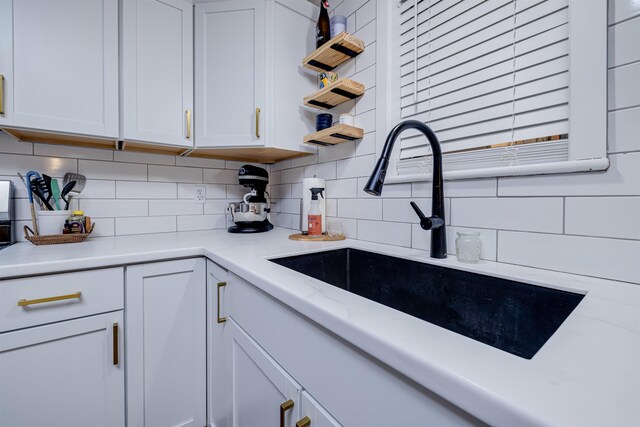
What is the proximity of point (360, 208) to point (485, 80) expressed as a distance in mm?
672

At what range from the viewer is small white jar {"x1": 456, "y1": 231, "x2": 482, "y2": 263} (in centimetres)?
85

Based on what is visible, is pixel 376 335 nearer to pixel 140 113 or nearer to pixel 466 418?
pixel 466 418

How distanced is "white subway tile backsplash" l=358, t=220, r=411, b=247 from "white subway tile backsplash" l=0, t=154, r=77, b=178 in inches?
57.8

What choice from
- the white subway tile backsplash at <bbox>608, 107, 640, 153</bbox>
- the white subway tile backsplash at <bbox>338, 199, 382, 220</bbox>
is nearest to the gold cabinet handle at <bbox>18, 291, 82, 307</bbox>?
the white subway tile backsplash at <bbox>338, 199, 382, 220</bbox>

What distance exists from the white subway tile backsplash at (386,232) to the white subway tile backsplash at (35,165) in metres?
1.47

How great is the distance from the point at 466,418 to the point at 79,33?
5.80ft

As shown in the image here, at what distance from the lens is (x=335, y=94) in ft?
4.39

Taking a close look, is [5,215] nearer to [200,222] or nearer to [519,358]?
[200,222]

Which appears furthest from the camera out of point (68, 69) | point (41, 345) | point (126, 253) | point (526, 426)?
point (68, 69)

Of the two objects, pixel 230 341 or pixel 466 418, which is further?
pixel 230 341

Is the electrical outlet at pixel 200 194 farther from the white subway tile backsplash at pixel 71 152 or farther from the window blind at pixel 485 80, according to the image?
the window blind at pixel 485 80

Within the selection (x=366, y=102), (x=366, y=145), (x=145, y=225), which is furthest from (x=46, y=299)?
(x=366, y=102)

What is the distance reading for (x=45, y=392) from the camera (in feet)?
3.06

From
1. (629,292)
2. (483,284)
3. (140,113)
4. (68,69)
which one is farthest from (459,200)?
(68,69)
